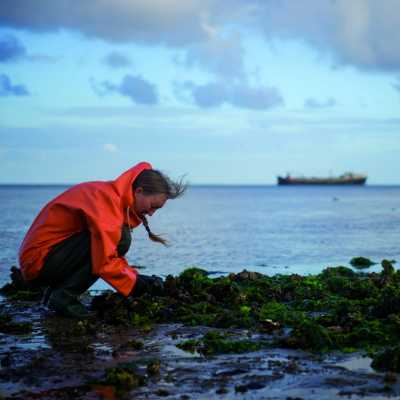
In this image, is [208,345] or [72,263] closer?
[208,345]

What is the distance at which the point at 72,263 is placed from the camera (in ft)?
24.2

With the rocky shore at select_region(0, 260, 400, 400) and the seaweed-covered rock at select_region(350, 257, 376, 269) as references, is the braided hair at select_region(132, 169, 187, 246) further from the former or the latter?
the seaweed-covered rock at select_region(350, 257, 376, 269)

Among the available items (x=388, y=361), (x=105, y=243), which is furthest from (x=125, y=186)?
(x=388, y=361)

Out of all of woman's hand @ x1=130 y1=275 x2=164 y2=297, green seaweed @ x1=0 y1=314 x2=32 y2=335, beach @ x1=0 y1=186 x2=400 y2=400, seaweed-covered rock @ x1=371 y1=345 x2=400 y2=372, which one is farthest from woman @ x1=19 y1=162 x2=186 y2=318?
seaweed-covered rock @ x1=371 y1=345 x2=400 y2=372

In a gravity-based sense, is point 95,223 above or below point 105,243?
above

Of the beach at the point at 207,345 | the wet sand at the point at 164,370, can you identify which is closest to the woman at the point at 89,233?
the beach at the point at 207,345

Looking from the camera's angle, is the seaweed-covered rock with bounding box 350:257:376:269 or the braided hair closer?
the braided hair

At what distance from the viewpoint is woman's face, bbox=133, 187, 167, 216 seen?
7262 millimetres

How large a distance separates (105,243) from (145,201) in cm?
64

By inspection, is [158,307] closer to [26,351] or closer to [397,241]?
[26,351]

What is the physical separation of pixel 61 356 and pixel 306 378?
6.68 feet

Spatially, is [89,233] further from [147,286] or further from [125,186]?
[147,286]

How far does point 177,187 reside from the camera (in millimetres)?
7410

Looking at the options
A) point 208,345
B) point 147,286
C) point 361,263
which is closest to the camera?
point 208,345
